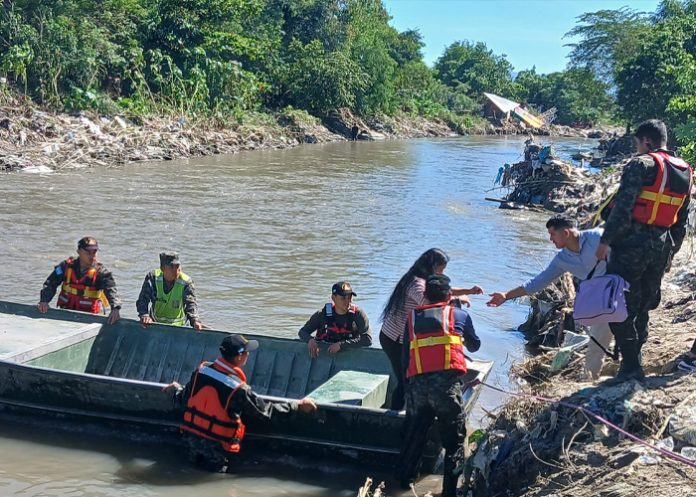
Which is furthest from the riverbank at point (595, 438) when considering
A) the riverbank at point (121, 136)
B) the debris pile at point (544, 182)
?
the riverbank at point (121, 136)

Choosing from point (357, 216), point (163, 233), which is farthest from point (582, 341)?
point (357, 216)

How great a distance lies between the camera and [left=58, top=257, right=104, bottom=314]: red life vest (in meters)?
8.94

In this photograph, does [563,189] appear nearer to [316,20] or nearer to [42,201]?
[42,201]

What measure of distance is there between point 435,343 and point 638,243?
1.57m

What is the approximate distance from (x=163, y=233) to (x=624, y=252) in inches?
523

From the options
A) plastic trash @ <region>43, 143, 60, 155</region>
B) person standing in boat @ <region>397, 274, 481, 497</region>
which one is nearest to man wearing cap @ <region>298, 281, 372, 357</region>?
person standing in boat @ <region>397, 274, 481, 497</region>

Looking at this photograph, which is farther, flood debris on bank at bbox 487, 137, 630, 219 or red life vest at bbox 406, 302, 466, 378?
flood debris on bank at bbox 487, 137, 630, 219

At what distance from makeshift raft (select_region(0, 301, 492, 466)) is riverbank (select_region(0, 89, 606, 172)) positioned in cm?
1742

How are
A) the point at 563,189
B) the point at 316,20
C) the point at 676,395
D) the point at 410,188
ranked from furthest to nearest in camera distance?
the point at 316,20, the point at 410,188, the point at 563,189, the point at 676,395

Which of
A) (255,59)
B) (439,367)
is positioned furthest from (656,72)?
(439,367)

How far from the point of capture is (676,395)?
5609 millimetres

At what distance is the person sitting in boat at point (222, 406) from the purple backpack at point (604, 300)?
7.82 ft

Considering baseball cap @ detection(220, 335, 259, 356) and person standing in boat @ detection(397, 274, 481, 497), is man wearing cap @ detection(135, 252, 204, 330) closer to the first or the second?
baseball cap @ detection(220, 335, 259, 356)

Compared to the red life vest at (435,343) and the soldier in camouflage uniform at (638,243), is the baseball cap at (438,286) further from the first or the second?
the soldier in camouflage uniform at (638,243)
